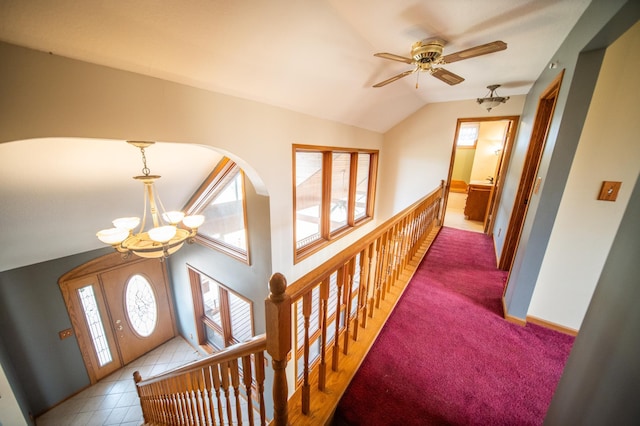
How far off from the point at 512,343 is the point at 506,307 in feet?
1.24

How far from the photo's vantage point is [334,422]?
121cm

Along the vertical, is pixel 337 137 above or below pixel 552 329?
above

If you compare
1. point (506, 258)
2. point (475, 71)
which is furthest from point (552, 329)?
point (475, 71)

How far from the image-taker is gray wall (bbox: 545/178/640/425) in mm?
499

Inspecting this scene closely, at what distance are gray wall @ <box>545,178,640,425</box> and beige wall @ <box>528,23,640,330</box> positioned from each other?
1.52 meters

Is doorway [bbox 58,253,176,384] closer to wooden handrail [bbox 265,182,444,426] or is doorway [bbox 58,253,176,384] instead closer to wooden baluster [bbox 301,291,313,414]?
wooden handrail [bbox 265,182,444,426]

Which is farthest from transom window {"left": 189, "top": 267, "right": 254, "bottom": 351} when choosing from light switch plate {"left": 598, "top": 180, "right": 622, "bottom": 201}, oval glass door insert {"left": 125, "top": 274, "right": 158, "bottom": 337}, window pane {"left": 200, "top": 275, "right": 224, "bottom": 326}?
light switch plate {"left": 598, "top": 180, "right": 622, "bottom": 201}

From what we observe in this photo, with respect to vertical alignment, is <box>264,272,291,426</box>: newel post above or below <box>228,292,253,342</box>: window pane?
above

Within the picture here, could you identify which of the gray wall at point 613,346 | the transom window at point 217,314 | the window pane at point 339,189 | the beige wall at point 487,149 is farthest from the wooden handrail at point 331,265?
the beige wall at point 487,149

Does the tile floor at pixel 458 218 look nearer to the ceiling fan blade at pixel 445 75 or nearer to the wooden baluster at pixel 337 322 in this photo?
the ceiling fan blade at pixel 445 75

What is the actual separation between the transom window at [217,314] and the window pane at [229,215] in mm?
891

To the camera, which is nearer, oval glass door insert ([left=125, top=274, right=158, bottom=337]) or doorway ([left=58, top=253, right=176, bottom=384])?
doorway ([left=58, top=253, right=176, bottom=384])

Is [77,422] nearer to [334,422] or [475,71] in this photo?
[334,422]

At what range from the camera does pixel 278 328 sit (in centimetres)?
78
